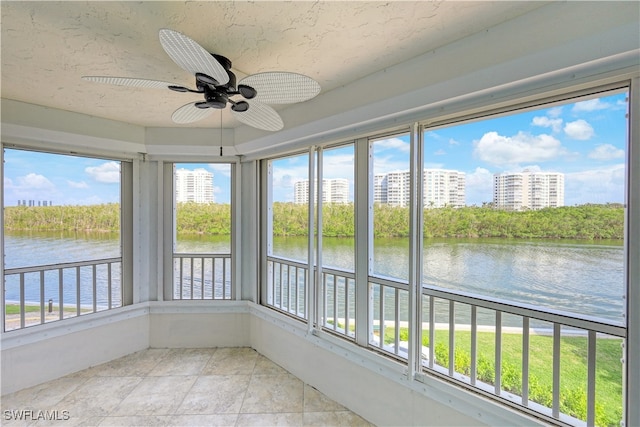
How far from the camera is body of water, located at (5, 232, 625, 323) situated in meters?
1.40

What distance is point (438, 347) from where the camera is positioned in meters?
2.09

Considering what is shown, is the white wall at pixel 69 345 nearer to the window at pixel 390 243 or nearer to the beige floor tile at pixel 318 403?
the beige floor tile at pixel 318 403

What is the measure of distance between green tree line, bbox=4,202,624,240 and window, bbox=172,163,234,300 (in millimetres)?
13

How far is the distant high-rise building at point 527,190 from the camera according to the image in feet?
5.04

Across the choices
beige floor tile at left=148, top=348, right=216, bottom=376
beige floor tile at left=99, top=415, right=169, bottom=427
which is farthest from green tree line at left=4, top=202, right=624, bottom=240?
beige floor tile at left=99, top=415, right=169, bottom=427

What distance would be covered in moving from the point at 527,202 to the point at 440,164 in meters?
0.57

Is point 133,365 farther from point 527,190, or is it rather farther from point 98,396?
point 527,190

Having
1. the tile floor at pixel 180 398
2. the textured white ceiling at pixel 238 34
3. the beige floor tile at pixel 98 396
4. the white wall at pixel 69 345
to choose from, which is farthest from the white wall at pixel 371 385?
the textured white ceiling at pixel 238 34

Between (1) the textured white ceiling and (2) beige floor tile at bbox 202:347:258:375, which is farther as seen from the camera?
(2) beige floor tile at bbox 202:347:258:375

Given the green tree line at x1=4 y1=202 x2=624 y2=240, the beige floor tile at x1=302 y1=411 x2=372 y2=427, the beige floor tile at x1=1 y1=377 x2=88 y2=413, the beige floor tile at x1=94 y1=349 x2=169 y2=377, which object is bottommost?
the beige floor tile at x1=94 y1=349 x2=169 y2=377

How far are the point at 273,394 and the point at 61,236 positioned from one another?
2.84 metres

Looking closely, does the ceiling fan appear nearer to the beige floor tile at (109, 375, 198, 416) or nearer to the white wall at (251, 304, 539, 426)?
the white wall at (251, 304, 539, 426)

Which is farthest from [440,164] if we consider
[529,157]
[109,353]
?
[109,353]

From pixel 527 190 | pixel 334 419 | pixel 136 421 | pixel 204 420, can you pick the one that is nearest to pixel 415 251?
pixel 527 190
